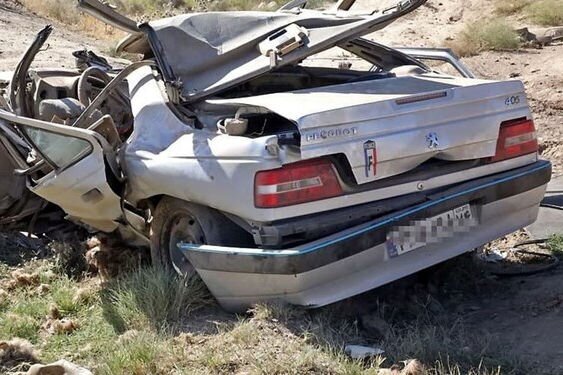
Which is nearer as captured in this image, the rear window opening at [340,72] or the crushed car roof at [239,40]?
the crushed car roof at [239,40]

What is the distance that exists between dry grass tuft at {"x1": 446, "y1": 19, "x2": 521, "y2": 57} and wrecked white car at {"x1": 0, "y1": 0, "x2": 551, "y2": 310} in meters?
9.90

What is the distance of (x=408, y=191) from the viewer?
4.99m

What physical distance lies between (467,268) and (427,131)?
4.11 feet

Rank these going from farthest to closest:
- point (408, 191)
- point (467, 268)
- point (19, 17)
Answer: point (19, 17) → point (467, 268) → point (408, 191)

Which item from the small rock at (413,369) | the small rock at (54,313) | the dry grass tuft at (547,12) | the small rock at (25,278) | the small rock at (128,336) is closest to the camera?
the small rock at (413,369)

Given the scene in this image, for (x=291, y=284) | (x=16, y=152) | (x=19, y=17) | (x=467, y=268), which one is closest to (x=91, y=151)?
(x=16, y=152)

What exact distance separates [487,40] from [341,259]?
1213 cm

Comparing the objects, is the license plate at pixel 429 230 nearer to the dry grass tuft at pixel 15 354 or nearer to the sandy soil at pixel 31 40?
the dry grass tuft at pixel 15 354

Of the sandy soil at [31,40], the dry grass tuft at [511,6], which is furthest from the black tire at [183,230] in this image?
the dry grass tuft at [511,6]

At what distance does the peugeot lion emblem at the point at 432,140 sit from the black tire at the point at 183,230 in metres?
1.09

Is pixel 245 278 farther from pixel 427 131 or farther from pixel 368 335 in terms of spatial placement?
pixel 427 131

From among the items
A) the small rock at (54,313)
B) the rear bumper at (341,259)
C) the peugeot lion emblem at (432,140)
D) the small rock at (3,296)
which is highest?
the peugeot lion emblem at (432,140)

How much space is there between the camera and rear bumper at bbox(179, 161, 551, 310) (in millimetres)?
4660

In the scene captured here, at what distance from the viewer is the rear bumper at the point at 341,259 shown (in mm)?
4660
